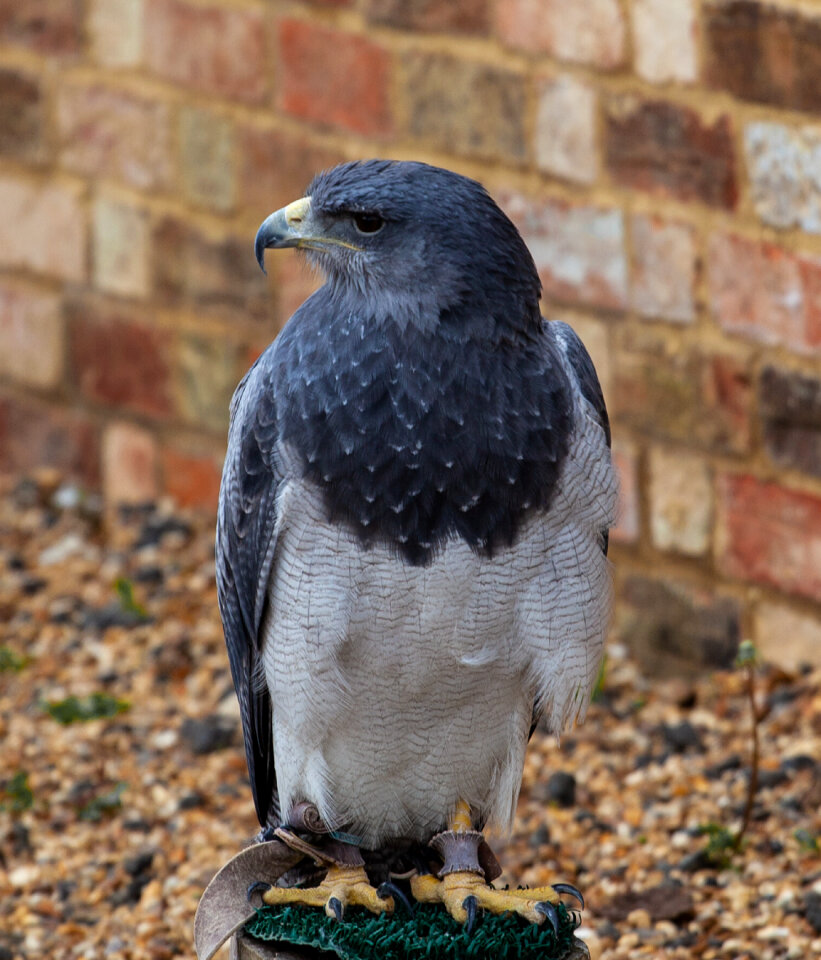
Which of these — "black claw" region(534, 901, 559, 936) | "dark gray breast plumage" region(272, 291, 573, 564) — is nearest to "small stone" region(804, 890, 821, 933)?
"black claw" region(534, 901, 559, 936)

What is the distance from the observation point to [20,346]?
6.92 meters

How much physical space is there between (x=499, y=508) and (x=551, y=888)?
82cm

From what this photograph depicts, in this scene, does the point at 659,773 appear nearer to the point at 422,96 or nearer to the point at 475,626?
the point at 475,626

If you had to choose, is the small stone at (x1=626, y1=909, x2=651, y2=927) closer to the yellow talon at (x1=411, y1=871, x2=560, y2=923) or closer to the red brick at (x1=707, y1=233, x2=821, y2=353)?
the yellow talon at (x1=411, y1=871, x2=560, y2=923)

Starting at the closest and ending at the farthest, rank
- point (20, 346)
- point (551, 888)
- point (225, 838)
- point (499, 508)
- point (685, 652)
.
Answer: point (499, 508), point (551, 888), point (225, 838), point (685, 652), point (20, 346)

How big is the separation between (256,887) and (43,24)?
13.3 feet

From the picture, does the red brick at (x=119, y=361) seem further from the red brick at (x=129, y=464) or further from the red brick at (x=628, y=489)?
the red brick at (x=628, y=489)

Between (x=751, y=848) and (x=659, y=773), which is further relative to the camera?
(x=659, y=773)

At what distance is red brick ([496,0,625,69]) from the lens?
5082 millimetres

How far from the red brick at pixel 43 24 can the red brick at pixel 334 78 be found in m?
0.99

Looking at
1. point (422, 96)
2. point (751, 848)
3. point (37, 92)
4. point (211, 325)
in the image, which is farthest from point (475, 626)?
point (37, 92)

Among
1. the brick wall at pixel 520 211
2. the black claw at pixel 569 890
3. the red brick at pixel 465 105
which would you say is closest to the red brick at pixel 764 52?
the brick wall at pixel 520 211

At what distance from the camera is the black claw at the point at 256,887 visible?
353 cm

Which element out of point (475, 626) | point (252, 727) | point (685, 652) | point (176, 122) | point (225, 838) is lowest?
point (225, 838)
